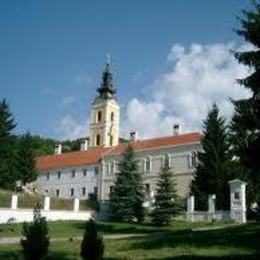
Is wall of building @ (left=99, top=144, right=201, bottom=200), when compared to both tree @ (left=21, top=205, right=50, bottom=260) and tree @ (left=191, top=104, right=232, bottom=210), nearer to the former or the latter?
tree @ (left=191, top=104, right=232, bottom=210)

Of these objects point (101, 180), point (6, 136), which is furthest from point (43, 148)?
point (6, 136)

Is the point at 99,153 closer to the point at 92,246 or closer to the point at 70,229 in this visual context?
the point at 70,229

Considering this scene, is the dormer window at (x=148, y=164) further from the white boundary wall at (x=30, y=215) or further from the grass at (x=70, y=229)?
the grass at (x=70, y=229)

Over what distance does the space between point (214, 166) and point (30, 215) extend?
53.2 feet

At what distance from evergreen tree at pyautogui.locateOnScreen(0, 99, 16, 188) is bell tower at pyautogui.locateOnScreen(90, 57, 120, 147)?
33257 millimetres

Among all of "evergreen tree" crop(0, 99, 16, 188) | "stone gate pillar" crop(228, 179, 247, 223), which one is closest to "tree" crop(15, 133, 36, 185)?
"evergreen tree" crop(0, 99, 16, 188)

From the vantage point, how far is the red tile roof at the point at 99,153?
6895 cm

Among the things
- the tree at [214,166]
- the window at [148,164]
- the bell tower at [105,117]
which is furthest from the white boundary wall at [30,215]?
the bell tower at [105,117]

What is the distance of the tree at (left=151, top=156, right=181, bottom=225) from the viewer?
45.8 meters

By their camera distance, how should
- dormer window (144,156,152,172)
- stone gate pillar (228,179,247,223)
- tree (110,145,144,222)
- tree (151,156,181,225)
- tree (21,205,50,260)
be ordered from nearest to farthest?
tree (21,205,50,260) → stone gate pillar (228,179,247,223) → tree (151,156,181,225) → tree (110,145,144,222) → dormer window (144,156,152,172)

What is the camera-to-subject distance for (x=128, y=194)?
171ft

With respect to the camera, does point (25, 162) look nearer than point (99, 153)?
Yes

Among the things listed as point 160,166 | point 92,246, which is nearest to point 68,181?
point 160,166

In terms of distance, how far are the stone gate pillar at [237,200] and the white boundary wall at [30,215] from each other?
11.1 metres
